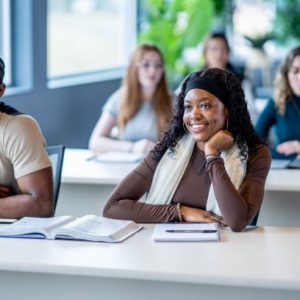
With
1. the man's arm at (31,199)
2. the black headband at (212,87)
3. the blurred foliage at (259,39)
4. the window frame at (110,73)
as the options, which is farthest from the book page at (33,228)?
the blurred foliage at (259,39)

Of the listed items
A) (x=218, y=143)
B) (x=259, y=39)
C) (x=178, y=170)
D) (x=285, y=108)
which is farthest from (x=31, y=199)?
(x=259, y=39)

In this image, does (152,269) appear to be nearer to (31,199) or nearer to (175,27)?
(31,199)

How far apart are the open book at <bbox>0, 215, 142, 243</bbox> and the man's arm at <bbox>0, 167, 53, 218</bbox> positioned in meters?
0.17

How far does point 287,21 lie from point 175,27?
1.64 metres

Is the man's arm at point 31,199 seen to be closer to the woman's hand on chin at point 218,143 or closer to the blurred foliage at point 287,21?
the woman's hand on chin at point 218,143

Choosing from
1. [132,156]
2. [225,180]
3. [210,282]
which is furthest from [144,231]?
[132,156]

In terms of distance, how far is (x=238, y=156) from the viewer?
9.20 feet

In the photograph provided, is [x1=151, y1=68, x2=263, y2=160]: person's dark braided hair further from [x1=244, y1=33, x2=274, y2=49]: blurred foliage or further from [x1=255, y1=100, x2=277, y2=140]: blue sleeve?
[x1=244, y1=33, x2=274, y2=49]: blurred foliage

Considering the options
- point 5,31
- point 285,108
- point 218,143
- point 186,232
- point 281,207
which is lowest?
point 281,207

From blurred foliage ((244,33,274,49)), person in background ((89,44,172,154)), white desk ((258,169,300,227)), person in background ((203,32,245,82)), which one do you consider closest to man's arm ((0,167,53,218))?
white desk ((258,169,300,227))

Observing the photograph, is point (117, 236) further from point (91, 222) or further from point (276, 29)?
point (276, 29)

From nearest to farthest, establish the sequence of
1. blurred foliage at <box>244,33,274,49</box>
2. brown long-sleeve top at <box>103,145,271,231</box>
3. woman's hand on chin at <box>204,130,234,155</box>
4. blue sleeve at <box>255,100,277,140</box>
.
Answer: brown long-sleeve top at <box>103,145,271,231</box>
woman's hand on chin at <box>204,130,234,155</box>
blue sleeve at <box>255,100,277,140</box>
blurred foliage at <box>244,33,274,49</box>

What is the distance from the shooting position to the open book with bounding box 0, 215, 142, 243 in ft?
8.14

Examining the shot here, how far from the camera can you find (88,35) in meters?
7.15
